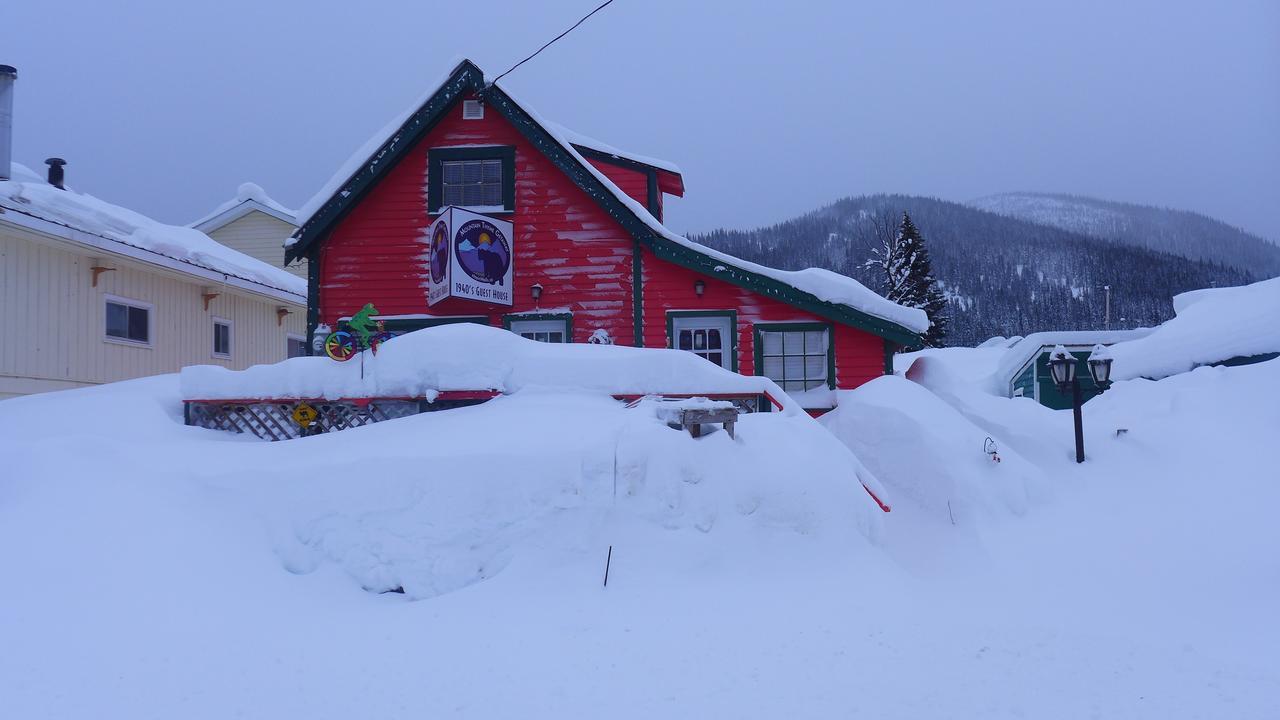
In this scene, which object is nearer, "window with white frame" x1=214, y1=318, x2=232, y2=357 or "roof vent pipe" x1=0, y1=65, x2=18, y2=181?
"roof vent pipe" x1=0, y1=65, x2=18, y2=181

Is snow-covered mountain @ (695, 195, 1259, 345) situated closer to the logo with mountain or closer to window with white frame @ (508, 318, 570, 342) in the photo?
window with white frame @ (508, 318, 570, 342)

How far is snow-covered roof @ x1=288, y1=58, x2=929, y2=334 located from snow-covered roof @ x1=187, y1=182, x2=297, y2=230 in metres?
12.3

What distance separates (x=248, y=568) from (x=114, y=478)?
195cm

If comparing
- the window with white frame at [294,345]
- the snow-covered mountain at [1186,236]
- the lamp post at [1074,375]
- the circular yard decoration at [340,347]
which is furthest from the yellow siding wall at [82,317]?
the snow-covered mountain at [1186,236]

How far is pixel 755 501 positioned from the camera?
21.6ft

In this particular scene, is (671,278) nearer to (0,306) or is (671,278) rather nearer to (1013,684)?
(1013,684)

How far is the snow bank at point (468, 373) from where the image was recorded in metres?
8.60

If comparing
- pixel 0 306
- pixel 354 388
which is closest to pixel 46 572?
pixel 354 388

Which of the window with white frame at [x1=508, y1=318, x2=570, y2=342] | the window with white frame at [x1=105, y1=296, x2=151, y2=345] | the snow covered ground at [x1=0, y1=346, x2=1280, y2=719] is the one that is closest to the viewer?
the snow covered ground at [x1=0, y1=346, x2=1280, y2=719]

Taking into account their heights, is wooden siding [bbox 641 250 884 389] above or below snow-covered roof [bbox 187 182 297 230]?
below

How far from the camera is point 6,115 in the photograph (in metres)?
13.8

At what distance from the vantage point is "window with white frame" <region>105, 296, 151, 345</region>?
13992mm

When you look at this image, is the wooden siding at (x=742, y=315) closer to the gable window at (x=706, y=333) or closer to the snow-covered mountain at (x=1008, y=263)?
the gable window at (x=706, y=333)

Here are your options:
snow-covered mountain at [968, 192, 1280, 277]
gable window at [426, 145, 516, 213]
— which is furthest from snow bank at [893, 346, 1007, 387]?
snow-covered mountain at [968, 192, 1280, 277]
